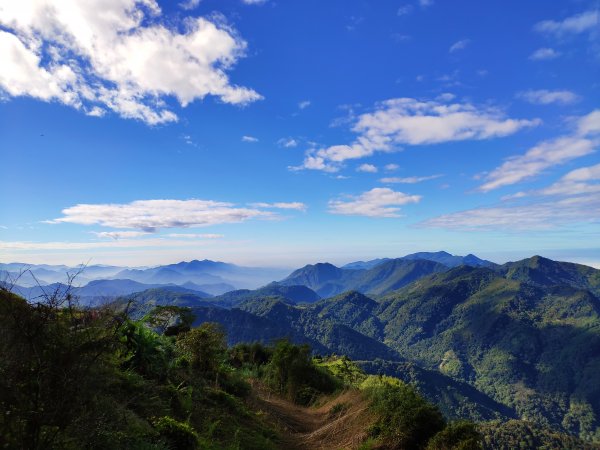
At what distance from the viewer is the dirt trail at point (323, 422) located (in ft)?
37.5

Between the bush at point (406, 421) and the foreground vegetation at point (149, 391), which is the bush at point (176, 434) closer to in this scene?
the foreground vegetation at point (149, 391)

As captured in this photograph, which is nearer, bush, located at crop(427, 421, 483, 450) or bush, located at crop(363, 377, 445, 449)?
bush, located at crop(427, 421, 483, 450)

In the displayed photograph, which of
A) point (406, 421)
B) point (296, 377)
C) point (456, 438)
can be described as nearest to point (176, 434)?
point (406, 421)

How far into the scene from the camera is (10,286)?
4.95 m

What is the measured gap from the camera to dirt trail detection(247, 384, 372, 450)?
11.4 meters

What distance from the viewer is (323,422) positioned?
13859 mm

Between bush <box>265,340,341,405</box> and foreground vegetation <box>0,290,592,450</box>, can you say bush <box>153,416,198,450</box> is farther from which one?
bush <box>265,340,341,405</box>

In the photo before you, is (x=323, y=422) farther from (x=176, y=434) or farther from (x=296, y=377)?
(x=176, y=434)

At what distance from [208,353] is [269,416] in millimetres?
3345

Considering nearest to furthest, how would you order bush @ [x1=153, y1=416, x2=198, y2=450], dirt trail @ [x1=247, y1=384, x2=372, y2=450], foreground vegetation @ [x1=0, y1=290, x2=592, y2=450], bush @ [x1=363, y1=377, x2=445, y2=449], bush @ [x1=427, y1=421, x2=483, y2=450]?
1. foreground vegetation @ [x1=0, y1=290, x2=592, y2=450]
2. bush @ [x1=153, y1=416, x2=198, y2=450]
3. bush @ [x1=427, y1=421, x2=483, y2=450]
4. bush @ [x1=363, y1=377, x2=445, y2=449]
5. dirt trail @ [x1=247, y1=384, x2=372, y2=450]

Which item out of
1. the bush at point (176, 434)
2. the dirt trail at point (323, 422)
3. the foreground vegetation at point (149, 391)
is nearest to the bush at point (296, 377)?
the foreground vegetation at point (149, 391)

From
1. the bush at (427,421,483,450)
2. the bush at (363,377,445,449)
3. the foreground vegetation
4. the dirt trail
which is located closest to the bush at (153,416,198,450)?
the foreground vegetation

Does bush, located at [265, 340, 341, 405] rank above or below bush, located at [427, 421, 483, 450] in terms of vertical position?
below

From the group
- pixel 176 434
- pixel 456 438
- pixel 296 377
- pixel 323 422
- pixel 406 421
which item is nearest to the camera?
pixel 176 434
